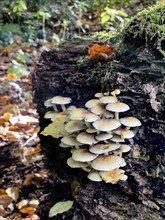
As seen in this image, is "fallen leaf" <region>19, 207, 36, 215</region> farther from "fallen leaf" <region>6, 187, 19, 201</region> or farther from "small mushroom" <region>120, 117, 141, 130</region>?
"small mushroom" <region>120, 117, 141, 130</region>

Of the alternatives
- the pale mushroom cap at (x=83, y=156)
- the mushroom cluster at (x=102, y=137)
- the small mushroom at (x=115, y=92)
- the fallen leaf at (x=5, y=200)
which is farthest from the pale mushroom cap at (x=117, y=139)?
the fallen leaf at (x=5, y=200)

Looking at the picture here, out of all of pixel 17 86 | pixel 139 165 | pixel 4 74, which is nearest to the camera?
pixel 139 165

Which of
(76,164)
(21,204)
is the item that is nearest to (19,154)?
(21,204)

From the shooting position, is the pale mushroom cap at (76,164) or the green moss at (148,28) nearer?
the pale mushroom cap at (76,164)

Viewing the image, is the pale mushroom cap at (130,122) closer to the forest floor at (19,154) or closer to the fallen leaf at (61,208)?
the fallen leaf at (61,208)

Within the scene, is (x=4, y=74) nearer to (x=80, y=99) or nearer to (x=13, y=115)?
(x=13, y=115)

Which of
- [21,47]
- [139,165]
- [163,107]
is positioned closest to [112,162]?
[139,165]
